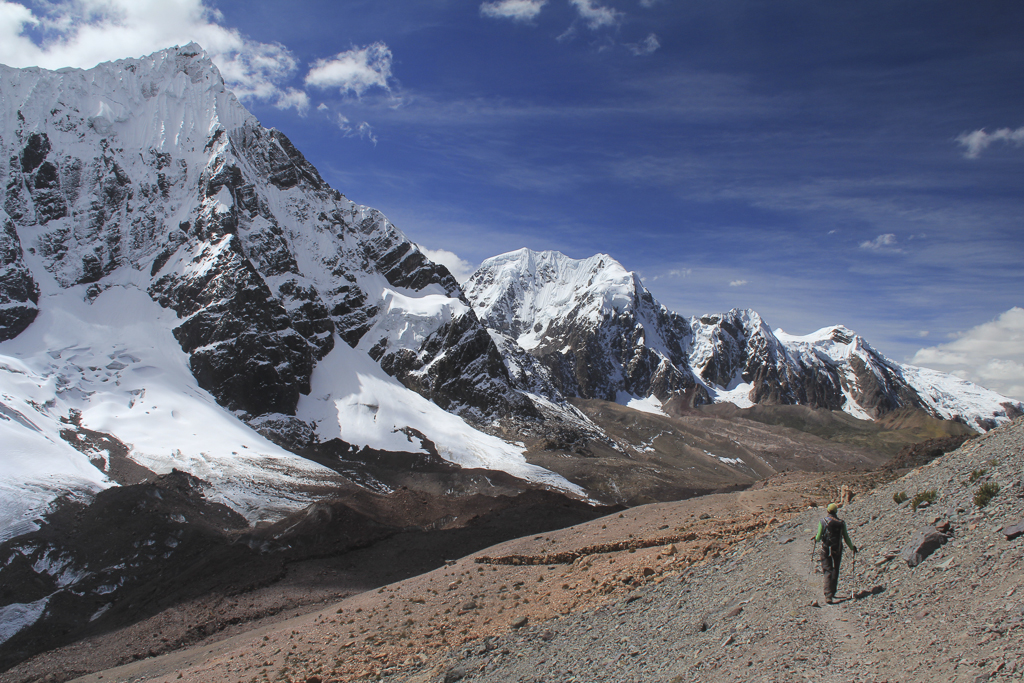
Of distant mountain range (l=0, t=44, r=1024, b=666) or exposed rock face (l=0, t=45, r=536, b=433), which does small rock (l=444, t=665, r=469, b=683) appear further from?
exposed rock face (l=0, t=45, r=536, b=433)

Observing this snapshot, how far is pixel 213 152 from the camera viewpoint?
495 feet

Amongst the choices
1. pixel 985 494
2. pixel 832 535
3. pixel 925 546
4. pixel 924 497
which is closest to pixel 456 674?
pixel 832 535

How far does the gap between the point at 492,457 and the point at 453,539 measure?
7170cm

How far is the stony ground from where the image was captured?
386 inches

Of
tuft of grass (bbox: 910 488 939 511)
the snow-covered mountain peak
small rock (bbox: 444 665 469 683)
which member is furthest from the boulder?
the snow-covered mountain peak

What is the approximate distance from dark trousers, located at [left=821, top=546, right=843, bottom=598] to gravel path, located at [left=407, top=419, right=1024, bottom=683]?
0.39m

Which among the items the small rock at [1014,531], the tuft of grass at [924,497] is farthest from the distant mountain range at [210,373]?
the small rock at [1014,531]

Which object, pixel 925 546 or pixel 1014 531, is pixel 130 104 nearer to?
pixel 925 546

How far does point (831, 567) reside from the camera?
499 inches

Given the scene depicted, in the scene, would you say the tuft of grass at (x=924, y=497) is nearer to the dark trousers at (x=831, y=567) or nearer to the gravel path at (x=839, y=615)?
the gravel path at (x=839, y=615)

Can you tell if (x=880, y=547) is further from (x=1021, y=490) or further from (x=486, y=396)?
(x=486, y=396)

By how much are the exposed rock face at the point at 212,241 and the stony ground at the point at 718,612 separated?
106605 mm

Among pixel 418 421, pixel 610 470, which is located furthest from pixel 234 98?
pixel 610 470

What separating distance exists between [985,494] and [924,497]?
2193mm
